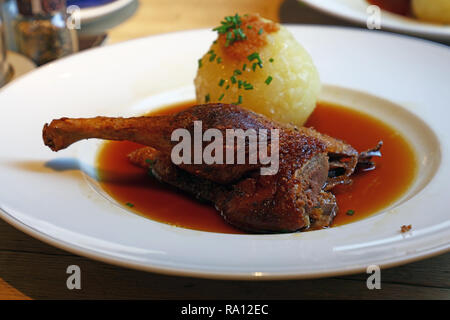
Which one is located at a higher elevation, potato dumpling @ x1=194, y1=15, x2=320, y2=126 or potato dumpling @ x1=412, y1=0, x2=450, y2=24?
potato dumpling @ x1=412, y1=0, x2=450, y2=24

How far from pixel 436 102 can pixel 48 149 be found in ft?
6.69

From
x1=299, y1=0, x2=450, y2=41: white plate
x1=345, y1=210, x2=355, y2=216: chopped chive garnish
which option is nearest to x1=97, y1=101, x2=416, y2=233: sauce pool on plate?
x1=345, y1=210, x2=355, y2=216: chopped chive garnish

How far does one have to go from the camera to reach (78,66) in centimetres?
327

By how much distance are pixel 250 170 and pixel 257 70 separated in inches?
33.6

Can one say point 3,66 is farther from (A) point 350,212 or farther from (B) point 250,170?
(A) point 350,212

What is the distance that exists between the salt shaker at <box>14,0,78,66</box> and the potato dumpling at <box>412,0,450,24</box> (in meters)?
2.68

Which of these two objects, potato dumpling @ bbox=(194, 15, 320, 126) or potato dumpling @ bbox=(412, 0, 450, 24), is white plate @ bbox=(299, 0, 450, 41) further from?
potato dumpling @ bbox=(194, 15, 320, 126)

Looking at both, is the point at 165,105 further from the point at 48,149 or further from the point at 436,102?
→ the point at 436,102

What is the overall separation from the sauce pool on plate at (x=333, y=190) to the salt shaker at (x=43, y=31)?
4.94ft

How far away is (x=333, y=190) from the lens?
239cm

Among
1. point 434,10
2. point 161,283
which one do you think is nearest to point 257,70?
point 161,283

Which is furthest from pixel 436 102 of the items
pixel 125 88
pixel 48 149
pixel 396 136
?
pixel 48 149

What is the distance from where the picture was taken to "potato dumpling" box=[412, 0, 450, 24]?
3.93 metres
